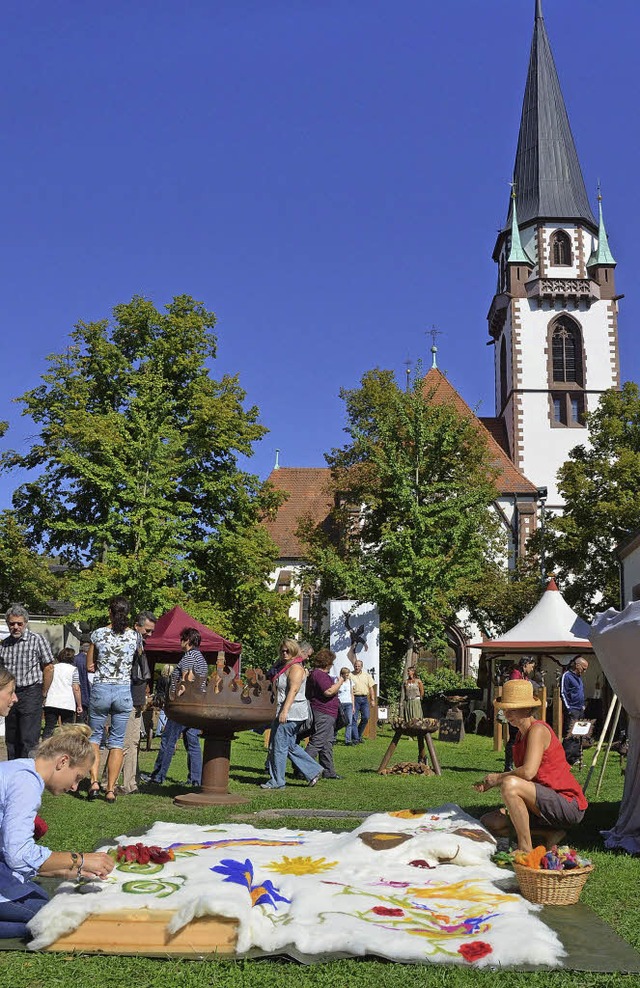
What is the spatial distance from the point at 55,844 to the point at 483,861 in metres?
3.09

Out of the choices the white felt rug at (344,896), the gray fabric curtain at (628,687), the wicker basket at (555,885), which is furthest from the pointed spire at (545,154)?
the wicker basket at (555,885)

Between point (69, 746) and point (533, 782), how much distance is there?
377cm

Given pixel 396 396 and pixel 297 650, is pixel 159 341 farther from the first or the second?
pixel 297 650

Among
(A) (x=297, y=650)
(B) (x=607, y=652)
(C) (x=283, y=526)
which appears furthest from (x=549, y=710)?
(C) (x=283, y=526)

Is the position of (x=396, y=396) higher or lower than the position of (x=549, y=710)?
higher

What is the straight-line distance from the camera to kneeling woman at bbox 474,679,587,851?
6.97 meters

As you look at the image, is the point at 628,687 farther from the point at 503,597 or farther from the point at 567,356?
the point at 567,356

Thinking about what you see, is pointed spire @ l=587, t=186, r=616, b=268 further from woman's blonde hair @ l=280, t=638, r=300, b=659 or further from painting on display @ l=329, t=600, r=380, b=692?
woman's blonde hair @ l=280, t=638, r=300, b=659

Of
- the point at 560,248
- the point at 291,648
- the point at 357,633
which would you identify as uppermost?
the point at 560,248

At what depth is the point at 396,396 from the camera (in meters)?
34.1

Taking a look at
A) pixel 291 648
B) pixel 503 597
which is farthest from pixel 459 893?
pixel 503 597

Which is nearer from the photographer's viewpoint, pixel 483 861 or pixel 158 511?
pixel 483 861

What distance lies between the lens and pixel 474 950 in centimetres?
469

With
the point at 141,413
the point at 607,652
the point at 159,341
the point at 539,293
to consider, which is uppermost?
the point at 539,293
